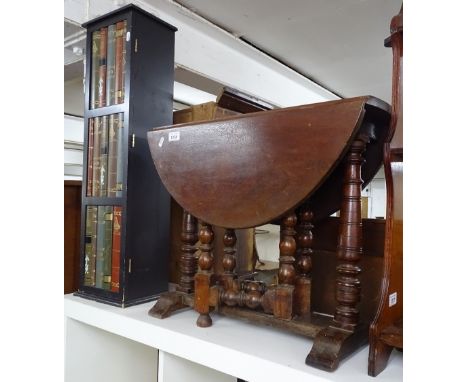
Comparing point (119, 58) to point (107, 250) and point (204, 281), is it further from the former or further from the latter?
point (204, 281)

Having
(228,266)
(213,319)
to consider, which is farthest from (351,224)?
(213,319)

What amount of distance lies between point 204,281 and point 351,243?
43 centimetres

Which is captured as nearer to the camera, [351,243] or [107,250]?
[351,243]

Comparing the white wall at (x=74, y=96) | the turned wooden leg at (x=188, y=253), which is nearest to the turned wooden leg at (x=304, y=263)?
the turned wooden leg at (x=188, y=253)

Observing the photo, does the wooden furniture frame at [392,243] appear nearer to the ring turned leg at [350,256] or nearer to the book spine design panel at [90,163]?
the ring turned leg at [350,256]

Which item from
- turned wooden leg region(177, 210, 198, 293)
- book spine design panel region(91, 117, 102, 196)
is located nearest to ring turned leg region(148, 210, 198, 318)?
turned wooden leg region(177, 210, 198, 293)

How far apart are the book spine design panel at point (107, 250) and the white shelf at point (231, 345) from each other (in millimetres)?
81

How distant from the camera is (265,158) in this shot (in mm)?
867

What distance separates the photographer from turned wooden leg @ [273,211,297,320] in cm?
91

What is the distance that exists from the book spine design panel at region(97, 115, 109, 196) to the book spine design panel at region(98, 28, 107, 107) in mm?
72

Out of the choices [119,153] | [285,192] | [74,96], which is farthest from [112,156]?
[74,96]

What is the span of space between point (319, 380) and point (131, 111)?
37.6 inches
